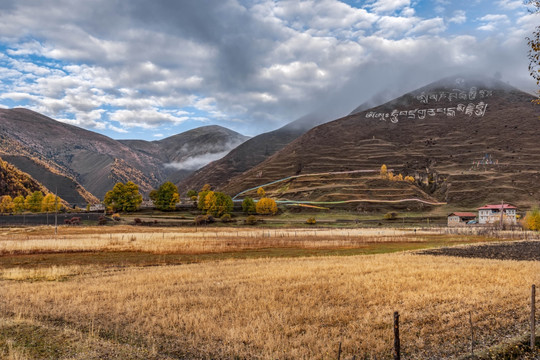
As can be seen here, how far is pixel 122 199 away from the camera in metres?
155

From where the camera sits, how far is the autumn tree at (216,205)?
492ft

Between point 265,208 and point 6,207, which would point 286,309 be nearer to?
point 265,208

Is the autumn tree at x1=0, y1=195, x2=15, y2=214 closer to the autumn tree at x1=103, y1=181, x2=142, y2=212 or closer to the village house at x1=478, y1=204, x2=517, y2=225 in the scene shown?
the autumn tree at x1=103, y1=181, x2=142, y2=212

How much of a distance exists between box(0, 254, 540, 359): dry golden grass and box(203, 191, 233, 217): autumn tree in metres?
118

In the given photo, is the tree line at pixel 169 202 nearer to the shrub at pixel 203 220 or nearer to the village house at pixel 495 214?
the shrub at pixel 203 220

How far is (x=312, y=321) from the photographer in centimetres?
1744

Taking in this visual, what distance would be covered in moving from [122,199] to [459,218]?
13484 cm

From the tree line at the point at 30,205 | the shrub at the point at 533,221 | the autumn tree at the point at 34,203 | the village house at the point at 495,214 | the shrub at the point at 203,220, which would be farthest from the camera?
the autumn tree at the point at 34,203

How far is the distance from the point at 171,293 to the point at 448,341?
16181 mm

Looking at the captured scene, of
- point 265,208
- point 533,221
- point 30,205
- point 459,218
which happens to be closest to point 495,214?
point 459,218

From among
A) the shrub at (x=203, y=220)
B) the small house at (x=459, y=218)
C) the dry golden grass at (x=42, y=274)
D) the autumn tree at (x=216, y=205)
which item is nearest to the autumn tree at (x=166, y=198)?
the autumn tree at (x=216, y=205)

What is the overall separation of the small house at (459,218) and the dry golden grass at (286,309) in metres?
119

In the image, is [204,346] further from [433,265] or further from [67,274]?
[433,265]

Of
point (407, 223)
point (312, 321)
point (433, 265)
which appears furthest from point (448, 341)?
point (407, 223)
